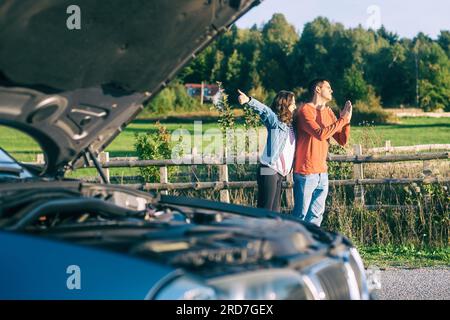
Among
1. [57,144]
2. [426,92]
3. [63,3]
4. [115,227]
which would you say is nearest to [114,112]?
[57,144]

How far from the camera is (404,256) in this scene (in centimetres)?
851

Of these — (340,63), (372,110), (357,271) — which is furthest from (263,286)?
(340,63)

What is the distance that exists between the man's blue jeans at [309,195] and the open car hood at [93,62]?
3.31m

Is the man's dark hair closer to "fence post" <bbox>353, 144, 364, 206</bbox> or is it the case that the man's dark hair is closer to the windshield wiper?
"fence post" <bbox>353, 144, 364, 206</bbox>

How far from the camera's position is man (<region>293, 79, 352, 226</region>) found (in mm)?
7914

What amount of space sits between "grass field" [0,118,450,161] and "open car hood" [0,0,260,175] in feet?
30.7

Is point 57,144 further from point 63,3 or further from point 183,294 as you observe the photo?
point 183,294

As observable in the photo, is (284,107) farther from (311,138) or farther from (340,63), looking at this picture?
(340,63)

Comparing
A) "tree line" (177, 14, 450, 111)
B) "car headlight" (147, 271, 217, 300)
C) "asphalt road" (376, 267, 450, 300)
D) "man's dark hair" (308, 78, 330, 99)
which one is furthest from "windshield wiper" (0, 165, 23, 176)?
"tree line" (177, 14, 450, 111)

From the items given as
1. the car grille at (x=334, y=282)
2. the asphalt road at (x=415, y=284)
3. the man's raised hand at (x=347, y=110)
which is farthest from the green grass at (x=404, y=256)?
the car grille at (x=334, y=282)

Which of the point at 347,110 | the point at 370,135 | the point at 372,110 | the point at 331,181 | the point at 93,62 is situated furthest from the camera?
the point at 372,110

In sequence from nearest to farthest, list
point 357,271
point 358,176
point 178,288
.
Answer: point 178,288 < point 357,271 < point 358,176

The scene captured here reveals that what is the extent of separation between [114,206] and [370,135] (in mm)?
10775

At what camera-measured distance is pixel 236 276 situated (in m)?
2.98
